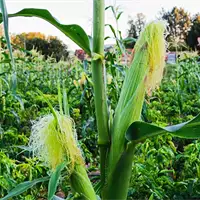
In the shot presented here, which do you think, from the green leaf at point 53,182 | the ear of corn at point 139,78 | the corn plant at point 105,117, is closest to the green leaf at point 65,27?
the corn plant at point 105,117

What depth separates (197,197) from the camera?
162 centimetres

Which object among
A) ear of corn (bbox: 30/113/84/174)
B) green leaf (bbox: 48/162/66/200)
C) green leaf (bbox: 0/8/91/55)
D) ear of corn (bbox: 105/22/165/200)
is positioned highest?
green leaf (bbox: 0/8/91/55)

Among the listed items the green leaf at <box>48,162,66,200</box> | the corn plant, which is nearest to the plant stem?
the corn plant

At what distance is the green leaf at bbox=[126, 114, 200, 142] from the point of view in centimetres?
75

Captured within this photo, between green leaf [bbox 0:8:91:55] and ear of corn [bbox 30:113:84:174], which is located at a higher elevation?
green leaf [bbox 0:8:91:55]

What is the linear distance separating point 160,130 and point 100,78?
0.58 feet

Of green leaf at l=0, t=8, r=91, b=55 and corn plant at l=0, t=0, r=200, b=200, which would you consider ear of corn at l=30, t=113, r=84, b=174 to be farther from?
green leaf at l=0, t=8, r=91, b=55

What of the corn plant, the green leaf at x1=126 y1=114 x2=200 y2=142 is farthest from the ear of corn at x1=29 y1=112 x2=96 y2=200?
the green leaf at x1=126 y1=114 x2=200 y2=142

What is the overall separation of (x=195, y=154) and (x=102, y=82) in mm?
1101

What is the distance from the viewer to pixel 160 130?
30.5 inches

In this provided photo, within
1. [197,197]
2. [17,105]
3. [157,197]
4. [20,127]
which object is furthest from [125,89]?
[17,105]

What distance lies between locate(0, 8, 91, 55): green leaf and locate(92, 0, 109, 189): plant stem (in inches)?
0.9

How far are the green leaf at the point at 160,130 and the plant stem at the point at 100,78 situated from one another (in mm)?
84

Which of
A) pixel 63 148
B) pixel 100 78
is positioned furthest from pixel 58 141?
pixel 100 78
